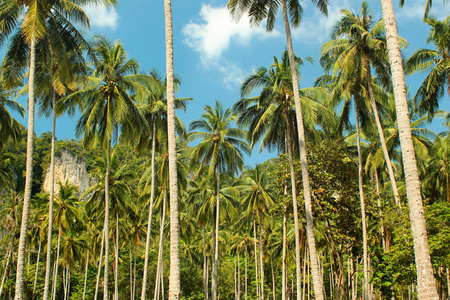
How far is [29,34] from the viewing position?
13.0 metres

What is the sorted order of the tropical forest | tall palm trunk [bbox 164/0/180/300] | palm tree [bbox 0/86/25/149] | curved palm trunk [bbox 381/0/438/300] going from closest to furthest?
curved palm trunk [bbox 381/0/438/300] → tall palm trunk [bbox 164/0/180/300] → the tropical forest → palm tree [bbox 0/86/25/149]

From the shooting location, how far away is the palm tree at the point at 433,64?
19.0 metres

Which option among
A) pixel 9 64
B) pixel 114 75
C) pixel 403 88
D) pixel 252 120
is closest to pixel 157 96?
pixel 114 75

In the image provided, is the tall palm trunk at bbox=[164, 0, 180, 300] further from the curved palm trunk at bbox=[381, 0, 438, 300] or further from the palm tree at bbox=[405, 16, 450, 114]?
the palm tree at bbox=[405, 16, 450, 114]

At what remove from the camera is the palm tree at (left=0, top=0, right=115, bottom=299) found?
13.1m

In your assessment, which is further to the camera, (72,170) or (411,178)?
(72,170)

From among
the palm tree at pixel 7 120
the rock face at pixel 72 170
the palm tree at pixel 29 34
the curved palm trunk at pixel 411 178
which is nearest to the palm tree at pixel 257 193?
the palm tree at pixel 7 120

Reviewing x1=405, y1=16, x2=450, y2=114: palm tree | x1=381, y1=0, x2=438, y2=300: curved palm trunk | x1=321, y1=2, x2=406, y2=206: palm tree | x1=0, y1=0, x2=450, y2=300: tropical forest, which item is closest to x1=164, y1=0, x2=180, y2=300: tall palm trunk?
x1=0, y1=0, x2=450, y2=300: tropical forest

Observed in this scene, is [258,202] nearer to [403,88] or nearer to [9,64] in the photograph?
[9,64]

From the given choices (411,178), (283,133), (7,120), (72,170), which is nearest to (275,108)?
(283,133)

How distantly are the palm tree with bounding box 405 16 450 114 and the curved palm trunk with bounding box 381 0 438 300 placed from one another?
12.2 m

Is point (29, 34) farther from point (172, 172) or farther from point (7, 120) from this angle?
point (7, 120)

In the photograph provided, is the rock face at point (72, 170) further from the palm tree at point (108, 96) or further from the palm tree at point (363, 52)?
the palm tree at point (363, 52)

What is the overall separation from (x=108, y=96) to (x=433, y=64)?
16.7 meters
